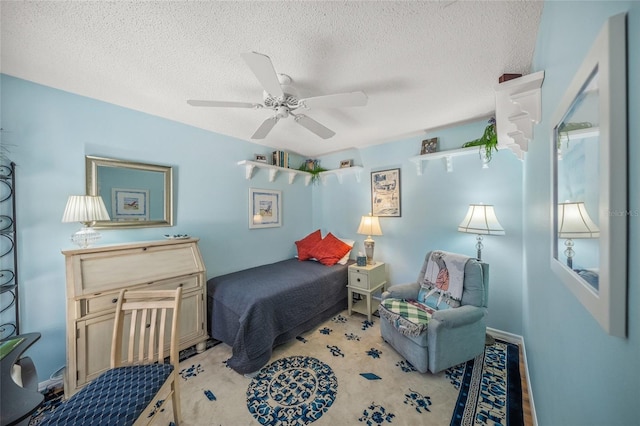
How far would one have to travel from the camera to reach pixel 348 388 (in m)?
1.80

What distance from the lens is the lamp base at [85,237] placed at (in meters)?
1.86

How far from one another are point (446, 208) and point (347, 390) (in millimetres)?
2238

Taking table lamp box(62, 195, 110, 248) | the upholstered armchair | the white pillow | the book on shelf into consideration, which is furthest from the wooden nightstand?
table lamp box(62, 195, 110, 248)

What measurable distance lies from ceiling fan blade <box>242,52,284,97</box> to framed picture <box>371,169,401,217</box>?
219 centimetres

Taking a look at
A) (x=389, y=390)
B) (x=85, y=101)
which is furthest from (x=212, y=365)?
(x=85, y=101)

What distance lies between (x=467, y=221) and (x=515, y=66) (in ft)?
4.52

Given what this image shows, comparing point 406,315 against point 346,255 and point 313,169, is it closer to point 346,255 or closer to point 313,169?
point 346,255

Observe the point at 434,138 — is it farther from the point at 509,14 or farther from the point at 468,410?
the point at 468,410

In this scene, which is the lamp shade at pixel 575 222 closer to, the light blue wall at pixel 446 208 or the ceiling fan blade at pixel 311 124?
the ceiling fan blade at pixel 311 124

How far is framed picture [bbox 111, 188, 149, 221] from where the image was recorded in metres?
2.18

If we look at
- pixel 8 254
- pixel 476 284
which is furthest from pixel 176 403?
pixel 476 284

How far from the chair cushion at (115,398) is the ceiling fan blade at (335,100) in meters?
1.96

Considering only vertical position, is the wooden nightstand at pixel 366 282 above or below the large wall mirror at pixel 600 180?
below

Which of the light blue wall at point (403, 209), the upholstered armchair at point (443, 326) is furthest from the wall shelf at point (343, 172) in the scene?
the upholstered armchair at point (443, 326)
